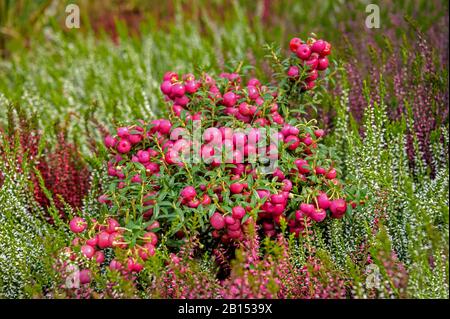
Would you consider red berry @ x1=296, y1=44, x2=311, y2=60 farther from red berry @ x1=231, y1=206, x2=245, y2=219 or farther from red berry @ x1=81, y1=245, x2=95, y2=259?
red berry @ x1=81, y1=245, x2=95, y2=259

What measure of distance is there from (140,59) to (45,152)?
1644mm

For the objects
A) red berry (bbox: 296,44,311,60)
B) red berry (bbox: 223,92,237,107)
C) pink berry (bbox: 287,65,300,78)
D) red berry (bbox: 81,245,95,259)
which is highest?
red berry (bbox: 296,44,311,60)

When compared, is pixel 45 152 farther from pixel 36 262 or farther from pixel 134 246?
pixel 134 246

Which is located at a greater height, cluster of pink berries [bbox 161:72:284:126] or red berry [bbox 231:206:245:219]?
cluster of pink berries [bbox 161:72:284:126]

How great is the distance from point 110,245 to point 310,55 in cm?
116

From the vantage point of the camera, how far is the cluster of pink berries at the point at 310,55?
2.39m

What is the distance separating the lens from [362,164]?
7.90 ft

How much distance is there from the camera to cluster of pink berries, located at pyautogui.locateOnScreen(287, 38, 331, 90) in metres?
2.39

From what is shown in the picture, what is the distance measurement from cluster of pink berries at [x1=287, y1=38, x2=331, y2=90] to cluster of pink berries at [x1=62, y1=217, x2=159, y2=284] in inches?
37.5

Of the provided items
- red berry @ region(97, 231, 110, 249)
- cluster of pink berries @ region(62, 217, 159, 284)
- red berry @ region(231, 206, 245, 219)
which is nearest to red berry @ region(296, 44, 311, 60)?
red berry @ region(231, 206, 245, 219)

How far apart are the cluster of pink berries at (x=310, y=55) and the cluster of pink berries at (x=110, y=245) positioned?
952 millimetres

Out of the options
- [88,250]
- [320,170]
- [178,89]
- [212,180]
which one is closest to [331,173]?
[320,170]

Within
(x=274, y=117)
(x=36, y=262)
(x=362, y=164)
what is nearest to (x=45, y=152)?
(x=36, y=262)

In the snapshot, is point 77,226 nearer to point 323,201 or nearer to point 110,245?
point 110,245
